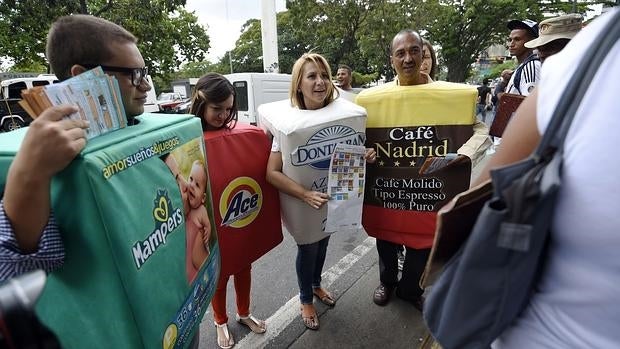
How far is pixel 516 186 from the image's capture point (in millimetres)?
649

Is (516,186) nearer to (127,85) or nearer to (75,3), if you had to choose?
(127,85)

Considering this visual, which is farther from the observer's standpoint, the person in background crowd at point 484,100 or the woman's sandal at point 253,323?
the person in background crowd at point 484,100

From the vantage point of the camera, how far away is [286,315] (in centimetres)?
255

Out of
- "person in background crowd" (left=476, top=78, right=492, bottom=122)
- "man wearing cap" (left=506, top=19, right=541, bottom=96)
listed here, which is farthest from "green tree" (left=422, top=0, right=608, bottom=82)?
"man wearing cap" (left=506, top=19, right=541, bottom=96)

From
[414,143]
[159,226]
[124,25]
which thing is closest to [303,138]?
[414,143]

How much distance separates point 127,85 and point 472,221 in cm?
115

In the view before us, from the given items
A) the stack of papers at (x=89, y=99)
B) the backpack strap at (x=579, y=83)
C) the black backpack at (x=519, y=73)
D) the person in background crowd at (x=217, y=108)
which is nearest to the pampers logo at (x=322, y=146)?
the person in background crowd at (x=217, y=108)

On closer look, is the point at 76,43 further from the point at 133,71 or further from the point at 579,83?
the point at 579,83

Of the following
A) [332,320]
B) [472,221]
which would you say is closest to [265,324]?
[332,320]

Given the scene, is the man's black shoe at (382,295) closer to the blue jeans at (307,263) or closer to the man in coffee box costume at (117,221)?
the blue jeans at (307,263)

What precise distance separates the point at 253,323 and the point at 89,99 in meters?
1.90

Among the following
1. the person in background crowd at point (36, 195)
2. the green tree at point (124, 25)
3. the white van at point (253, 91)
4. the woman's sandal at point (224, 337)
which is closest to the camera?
the person in background crowd at point (36, 195)

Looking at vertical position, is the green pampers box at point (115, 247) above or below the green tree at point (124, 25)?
below

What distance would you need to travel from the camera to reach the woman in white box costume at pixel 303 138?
1.98 metres
